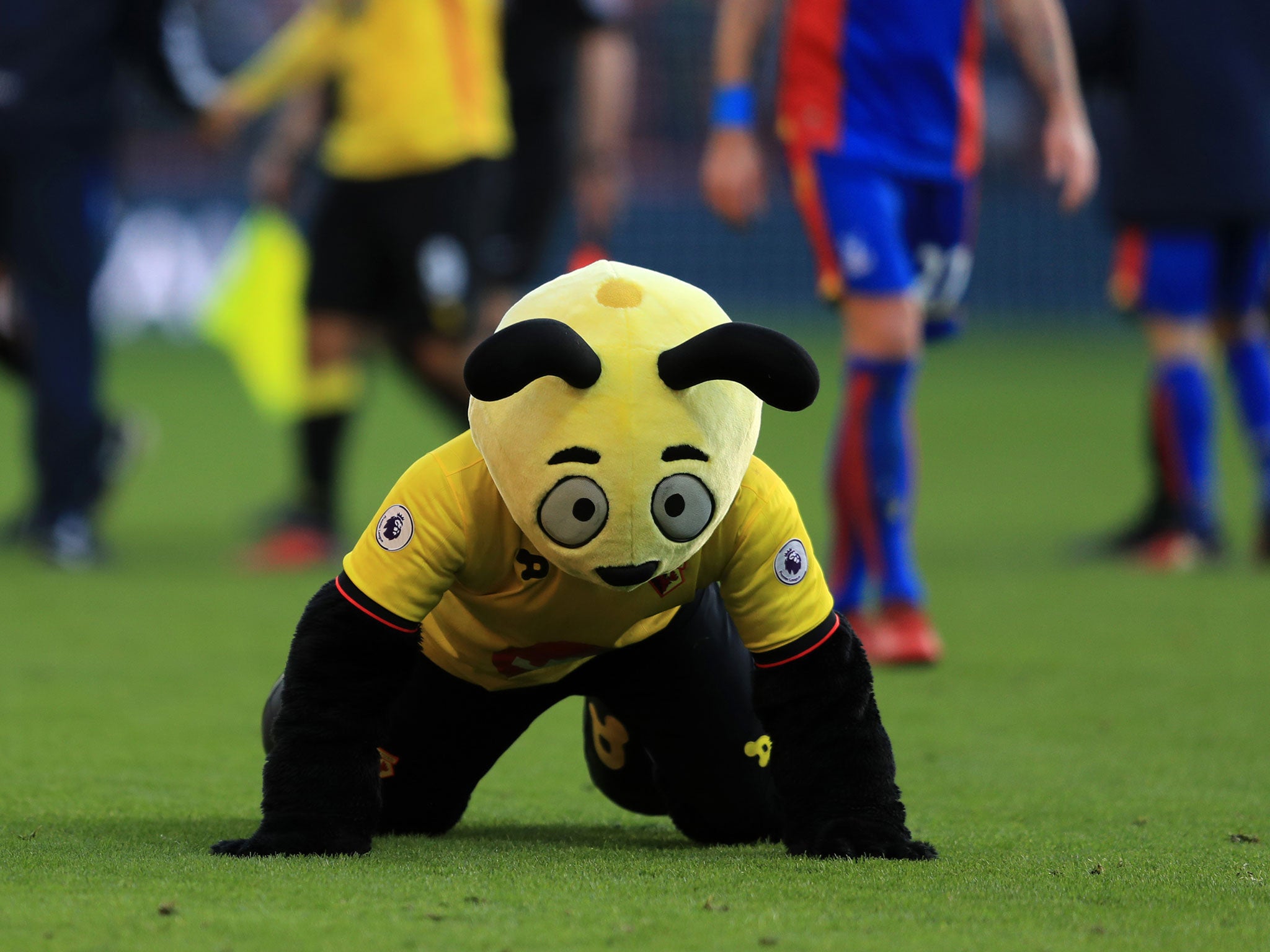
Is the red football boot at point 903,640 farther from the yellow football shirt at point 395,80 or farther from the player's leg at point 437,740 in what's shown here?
the yellow football shirt at point 395,80

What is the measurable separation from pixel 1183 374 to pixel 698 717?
3.71 metres

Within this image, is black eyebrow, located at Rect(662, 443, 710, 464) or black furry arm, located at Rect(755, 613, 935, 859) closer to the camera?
black eyebrow, located at Rect(662, 443, 710, 464)

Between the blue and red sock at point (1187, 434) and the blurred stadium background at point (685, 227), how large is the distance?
7996mm

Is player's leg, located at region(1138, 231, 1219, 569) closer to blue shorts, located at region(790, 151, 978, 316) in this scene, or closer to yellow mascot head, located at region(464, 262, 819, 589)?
blue shorts, located at region(790, 151, 978, 316)

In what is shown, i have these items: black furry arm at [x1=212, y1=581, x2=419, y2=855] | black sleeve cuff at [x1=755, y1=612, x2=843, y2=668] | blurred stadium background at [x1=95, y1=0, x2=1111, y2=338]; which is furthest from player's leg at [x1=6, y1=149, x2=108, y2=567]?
blurred stadium background at [x1=95, y1=0, x2=1111, y2=338]

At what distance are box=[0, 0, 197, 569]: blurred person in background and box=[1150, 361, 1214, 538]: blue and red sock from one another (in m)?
3.32

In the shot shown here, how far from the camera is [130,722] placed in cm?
346

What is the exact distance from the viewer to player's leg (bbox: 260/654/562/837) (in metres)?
2.57

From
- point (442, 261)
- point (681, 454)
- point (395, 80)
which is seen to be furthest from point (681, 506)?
point (395, 80)

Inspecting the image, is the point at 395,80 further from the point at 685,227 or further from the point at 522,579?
the point at 685,227

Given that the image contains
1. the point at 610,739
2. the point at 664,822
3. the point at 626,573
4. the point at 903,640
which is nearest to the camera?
the point at 626,573

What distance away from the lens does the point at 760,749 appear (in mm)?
2646

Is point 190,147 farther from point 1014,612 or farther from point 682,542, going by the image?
point 682,542

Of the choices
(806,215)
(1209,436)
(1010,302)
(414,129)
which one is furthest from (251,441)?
(1010,302)
